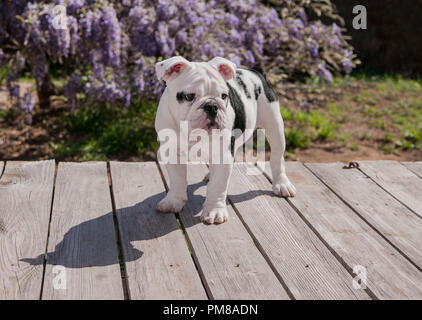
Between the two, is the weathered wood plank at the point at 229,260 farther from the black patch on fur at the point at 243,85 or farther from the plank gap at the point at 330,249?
the black patch on fur at the point at 243,85

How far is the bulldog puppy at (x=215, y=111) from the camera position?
9.07 feet

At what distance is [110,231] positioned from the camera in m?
2.92

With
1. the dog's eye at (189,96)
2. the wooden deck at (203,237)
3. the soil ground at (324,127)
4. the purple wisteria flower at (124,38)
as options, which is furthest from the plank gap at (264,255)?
the purple wisteria flower at (124,38)

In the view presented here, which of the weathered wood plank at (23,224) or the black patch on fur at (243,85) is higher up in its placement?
the black patch on fur at (243,85)

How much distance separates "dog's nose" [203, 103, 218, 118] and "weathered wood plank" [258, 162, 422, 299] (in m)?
0.89

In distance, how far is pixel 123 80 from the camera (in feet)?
18.4

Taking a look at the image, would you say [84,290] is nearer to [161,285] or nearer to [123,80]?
[161,285]

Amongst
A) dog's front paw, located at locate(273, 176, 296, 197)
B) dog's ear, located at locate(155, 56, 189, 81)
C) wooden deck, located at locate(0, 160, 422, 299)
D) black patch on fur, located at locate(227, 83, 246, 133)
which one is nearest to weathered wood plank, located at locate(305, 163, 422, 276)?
wooden deck, located at locate(0, 160, 422, 299)

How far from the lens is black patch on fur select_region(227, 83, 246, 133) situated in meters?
3.07

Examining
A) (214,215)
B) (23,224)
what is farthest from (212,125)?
(23,224)

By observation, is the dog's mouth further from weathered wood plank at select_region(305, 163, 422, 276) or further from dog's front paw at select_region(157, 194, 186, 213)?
weathered wood plank at select_region(305, 163, 422, 276)

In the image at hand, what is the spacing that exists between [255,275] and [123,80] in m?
3.57

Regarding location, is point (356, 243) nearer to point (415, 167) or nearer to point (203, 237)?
point (203, 237)
